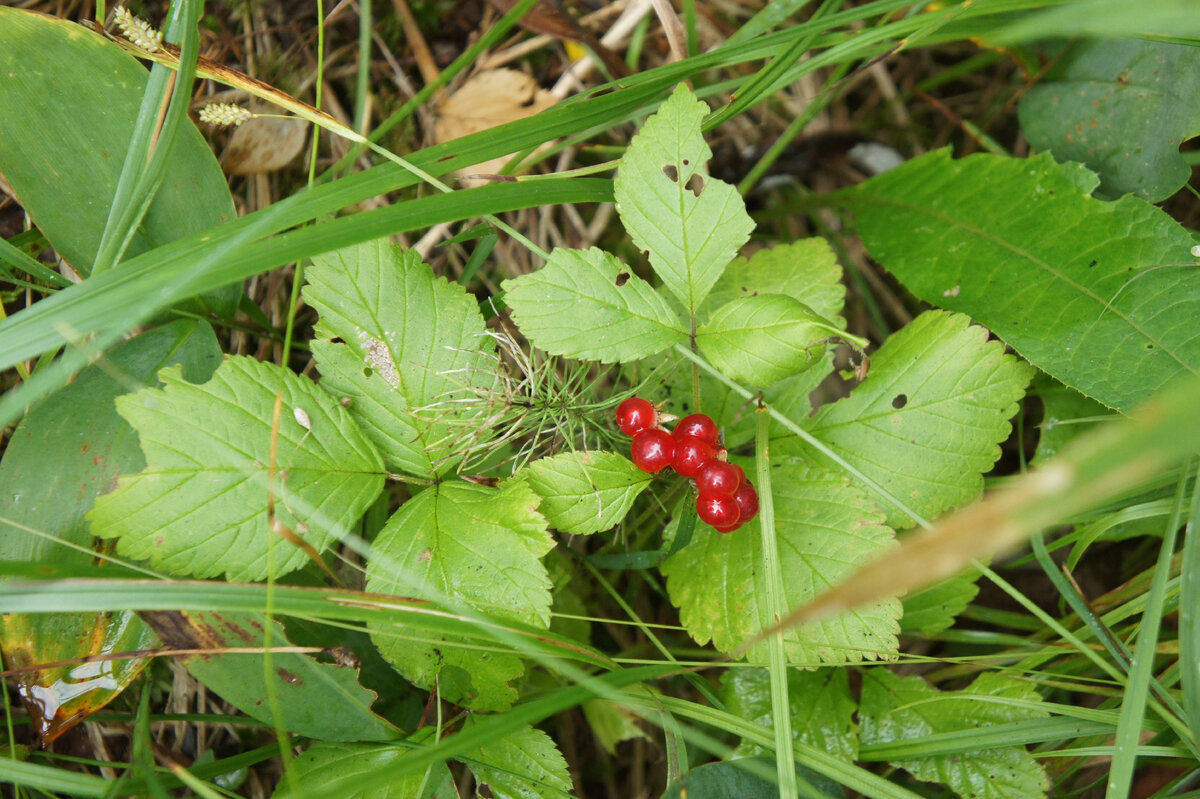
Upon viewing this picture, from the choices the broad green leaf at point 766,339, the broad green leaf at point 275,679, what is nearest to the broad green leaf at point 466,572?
the broad green leaf at point 275,679

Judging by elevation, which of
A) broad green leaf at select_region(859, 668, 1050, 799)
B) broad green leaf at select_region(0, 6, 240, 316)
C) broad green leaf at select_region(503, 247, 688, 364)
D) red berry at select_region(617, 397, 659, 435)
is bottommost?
broad green leaf at select_region(859, 668, 1050, 799)

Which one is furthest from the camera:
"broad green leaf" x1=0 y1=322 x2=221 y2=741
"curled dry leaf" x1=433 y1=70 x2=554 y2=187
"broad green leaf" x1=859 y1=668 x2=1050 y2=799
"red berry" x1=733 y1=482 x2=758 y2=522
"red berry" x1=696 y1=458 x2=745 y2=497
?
"curled dry leaf" x1=433 y1=70 x2=554 y2=187

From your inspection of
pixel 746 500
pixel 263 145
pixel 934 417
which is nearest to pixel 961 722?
pixel 934 417

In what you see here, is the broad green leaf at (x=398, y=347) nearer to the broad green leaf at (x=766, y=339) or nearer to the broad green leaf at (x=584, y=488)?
the broad green leaf at (x=584, y=488)

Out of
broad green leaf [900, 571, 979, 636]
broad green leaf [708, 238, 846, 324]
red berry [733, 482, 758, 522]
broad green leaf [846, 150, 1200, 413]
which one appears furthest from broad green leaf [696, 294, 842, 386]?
broad green leaf [900, 571, 979, 636]

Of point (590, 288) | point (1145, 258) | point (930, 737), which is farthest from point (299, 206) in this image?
point (1145, 258)

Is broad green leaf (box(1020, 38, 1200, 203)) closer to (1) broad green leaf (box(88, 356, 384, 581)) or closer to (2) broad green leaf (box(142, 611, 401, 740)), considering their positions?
(1) broad green leaf (box(88, 356, 384, 581))

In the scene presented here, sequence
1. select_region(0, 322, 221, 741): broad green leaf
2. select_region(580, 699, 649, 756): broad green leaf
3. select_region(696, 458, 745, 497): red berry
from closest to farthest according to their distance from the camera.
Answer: select_region(696, 458, 745, 497): red berry, select_region(0, 322, 221, 741): broad green leaf, select_region(580, 699, 649, 756): broad green leaf

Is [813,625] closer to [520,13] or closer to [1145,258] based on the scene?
[1145,258]
